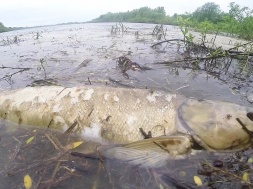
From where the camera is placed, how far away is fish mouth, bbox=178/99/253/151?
2617mm

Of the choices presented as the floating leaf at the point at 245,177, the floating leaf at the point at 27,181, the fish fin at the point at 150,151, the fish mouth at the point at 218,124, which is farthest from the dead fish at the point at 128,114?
the floating leaf at the point at 27,181

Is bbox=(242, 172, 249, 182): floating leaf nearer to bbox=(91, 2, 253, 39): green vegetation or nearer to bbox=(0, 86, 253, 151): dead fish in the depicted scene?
bbox=(0, 86, 253, 151): dead fish

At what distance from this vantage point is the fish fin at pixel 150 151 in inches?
101

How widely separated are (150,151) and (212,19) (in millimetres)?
33724

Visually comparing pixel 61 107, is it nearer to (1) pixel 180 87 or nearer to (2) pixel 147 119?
(2) pixel 147 119

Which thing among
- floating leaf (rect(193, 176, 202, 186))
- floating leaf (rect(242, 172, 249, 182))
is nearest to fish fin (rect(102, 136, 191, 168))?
floating leaf (rect(193, 176, 202, 186))

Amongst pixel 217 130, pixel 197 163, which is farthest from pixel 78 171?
pixel 217 130

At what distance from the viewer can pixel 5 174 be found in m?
2.52

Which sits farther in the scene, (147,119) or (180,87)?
(180,87)

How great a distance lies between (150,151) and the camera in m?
2.60

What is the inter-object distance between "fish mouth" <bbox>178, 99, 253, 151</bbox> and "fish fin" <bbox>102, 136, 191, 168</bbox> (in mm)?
247

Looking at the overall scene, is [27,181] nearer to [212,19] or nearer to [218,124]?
[218,124]

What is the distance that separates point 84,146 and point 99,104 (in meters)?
0.56

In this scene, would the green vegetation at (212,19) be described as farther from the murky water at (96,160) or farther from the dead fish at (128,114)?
the dead fish at (128,114)
